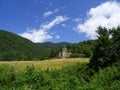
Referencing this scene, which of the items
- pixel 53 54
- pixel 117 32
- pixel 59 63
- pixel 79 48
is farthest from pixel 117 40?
pixel 53 54

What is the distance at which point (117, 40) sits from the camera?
1916 inches

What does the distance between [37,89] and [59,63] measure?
45919 millimetres

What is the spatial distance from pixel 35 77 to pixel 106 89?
6138 millimetres

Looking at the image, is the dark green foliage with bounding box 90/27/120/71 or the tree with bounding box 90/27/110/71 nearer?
the dark green foliage with bounding box 90/27/120/71

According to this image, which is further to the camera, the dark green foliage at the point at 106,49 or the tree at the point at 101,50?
the tree at the point at 101,50

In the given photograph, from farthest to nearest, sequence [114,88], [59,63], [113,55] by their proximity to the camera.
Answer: [59,63] < [113,55] < [114,88]

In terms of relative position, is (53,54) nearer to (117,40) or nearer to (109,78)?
(117,40)

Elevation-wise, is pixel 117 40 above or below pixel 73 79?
above

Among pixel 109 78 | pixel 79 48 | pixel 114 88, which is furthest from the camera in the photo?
pixel 79 48

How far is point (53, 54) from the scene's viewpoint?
140750mm

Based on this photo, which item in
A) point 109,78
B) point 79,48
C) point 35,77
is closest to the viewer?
point 35,77

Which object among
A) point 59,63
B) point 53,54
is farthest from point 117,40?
point 53,54

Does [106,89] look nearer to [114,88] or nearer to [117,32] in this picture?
[114,88]

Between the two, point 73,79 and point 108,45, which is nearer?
point 73,79
